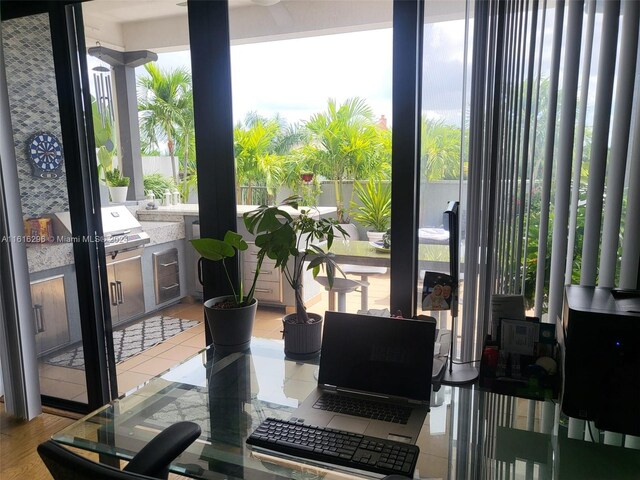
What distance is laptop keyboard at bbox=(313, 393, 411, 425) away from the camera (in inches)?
56.2

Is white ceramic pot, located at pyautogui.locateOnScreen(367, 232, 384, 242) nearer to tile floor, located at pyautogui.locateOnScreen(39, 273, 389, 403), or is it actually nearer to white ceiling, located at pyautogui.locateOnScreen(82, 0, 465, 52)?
tile floor, located at pyautogui.locateOnScreen(39, 273, 389, 403)

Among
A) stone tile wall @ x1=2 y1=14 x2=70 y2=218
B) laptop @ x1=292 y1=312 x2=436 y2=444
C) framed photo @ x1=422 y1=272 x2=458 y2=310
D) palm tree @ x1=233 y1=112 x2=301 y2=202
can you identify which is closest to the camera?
laptop @ x1=292 y1=312 x2=436 y2=444

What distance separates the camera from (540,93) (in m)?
1.63

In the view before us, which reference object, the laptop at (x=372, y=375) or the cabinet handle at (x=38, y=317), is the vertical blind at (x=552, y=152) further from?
the cabinet handle at (x=38, y=317)

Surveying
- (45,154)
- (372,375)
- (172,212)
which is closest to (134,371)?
(172,212)

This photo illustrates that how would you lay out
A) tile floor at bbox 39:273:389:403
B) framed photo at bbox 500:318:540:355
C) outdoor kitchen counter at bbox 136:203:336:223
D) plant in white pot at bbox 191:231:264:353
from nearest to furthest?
framed photo at bbox 500:318:540:355
plant in white pot at bbox 191:231:264:353
outdoor kitchen counter at bbox 136:203:336:223
tile floor at bbox 39:273:389:403

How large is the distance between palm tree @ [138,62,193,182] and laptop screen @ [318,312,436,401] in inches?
53.1

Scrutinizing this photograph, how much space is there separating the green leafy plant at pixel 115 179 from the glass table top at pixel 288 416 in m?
1.27

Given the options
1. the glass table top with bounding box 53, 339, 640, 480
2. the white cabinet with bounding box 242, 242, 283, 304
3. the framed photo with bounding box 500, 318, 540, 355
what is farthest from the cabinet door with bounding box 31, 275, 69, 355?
the framed photo with bounding box 500, 318, 540, 355

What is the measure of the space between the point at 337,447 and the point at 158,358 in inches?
73.0

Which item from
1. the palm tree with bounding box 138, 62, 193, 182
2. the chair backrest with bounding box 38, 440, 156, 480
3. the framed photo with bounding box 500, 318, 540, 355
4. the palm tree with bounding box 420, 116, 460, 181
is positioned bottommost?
the framed photo with bounding box 500, 318, 540, 355

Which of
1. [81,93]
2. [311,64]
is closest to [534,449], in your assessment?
[311,64]

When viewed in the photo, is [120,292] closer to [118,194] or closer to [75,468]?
[118,194]

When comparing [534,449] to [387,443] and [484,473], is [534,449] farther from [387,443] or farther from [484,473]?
[387,443]
